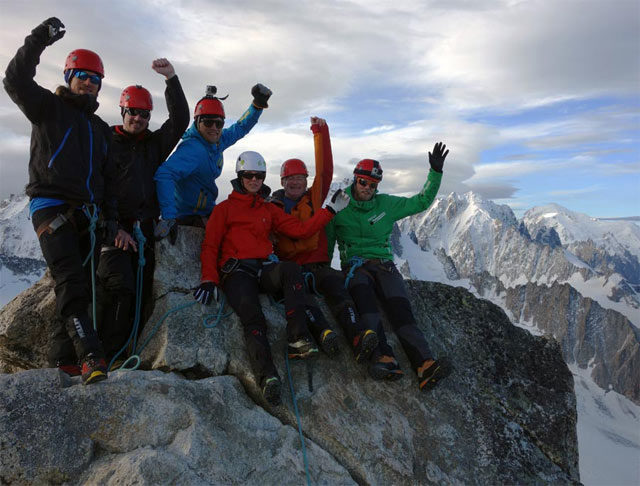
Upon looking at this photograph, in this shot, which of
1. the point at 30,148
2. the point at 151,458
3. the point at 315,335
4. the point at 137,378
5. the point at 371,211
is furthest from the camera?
the point at 371,211

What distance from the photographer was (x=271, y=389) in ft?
21.5

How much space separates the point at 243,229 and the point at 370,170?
2.90m

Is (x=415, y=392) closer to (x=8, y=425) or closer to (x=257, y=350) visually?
(x=257, y=350)

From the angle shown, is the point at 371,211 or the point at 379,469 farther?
the point at 371,211

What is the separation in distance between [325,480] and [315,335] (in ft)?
7.27

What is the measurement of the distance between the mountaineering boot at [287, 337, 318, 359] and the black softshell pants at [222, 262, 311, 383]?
7 cm

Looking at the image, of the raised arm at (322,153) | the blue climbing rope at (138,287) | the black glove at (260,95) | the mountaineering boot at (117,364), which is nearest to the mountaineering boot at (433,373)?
the raised arm at (322,153)

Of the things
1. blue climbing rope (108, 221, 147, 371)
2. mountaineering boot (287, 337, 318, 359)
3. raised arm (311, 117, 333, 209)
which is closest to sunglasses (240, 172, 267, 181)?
raised arm (311, 117, 333, 209)

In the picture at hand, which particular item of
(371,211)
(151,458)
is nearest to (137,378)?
(151,458)

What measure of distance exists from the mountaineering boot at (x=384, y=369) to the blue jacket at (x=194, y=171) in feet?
14.2

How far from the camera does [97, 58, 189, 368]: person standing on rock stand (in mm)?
7484

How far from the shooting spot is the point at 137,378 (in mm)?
6125

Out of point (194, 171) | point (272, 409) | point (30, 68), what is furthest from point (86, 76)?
point (272, 409)

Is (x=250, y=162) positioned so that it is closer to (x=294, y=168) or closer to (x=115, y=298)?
(x=294, y=168)
